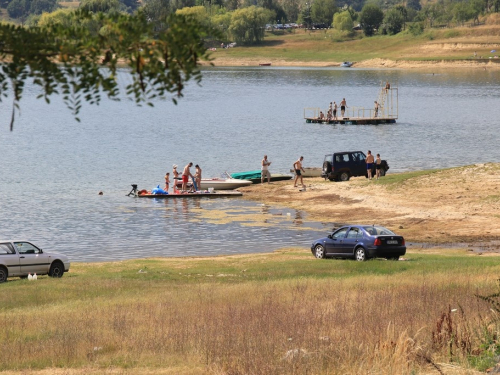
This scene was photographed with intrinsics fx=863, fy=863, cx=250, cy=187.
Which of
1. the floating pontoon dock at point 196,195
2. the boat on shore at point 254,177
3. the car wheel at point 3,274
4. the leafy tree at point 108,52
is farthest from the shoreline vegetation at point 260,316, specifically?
the boat on shore at point 254,177

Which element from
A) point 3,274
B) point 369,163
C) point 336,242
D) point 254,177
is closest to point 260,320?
point 3,274

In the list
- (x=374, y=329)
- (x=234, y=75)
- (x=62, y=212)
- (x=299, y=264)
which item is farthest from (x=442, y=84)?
(x=374, y=329)

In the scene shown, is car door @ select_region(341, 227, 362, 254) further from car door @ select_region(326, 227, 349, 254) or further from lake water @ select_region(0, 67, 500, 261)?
lake water @ select_region(0, 67, 500, 261)

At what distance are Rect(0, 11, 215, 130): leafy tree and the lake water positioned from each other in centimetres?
2650

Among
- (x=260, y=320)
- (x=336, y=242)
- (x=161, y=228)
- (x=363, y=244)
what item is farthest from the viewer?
(x=161, y=228)

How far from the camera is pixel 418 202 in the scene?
43000 millimetres

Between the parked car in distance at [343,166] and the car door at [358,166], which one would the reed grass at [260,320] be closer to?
the parked car in distance at [343,166]

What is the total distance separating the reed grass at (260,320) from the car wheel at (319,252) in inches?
97.9

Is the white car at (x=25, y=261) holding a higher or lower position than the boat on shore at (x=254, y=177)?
higher

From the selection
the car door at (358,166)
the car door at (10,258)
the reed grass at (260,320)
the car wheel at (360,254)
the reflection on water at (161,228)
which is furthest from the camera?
the car door at (358,166)

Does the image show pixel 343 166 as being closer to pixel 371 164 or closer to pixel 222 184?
pixel 371 164

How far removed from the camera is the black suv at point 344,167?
52062 mm

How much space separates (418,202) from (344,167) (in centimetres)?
983

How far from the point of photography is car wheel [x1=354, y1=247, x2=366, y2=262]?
29.0 metres
